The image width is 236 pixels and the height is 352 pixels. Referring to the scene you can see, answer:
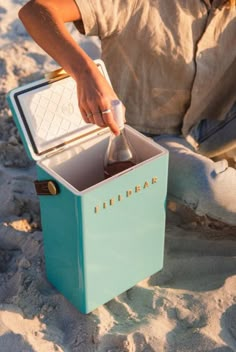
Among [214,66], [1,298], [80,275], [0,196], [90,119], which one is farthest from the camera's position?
[0,196]

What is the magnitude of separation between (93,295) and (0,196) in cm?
58

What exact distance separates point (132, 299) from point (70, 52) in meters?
0.67

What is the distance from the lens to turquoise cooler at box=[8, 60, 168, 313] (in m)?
1.84

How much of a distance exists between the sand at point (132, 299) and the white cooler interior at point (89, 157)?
0.29 m

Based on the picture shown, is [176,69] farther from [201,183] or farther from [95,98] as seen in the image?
[95,98]

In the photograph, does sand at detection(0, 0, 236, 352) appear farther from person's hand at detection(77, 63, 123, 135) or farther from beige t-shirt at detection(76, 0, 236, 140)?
person's hand at detection(77, 63, 123, 135)

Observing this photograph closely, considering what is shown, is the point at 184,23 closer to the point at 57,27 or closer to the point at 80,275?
the point at 57,27

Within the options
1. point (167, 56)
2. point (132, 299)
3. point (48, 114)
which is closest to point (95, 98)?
point (48, 114)

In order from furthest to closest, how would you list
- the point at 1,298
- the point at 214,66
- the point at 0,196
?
the point at 0,196 < the point at 214,66 < the point at 1,298

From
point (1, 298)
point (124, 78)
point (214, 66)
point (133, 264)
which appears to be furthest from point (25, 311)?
point (214, 66)

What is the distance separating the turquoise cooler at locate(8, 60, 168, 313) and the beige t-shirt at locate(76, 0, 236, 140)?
16 cm

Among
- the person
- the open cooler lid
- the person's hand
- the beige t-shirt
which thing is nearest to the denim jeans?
the person

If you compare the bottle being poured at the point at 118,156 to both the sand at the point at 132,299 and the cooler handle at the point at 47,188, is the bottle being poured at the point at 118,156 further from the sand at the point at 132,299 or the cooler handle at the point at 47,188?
the sand at the point at 132,299

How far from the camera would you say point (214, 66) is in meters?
2.21
